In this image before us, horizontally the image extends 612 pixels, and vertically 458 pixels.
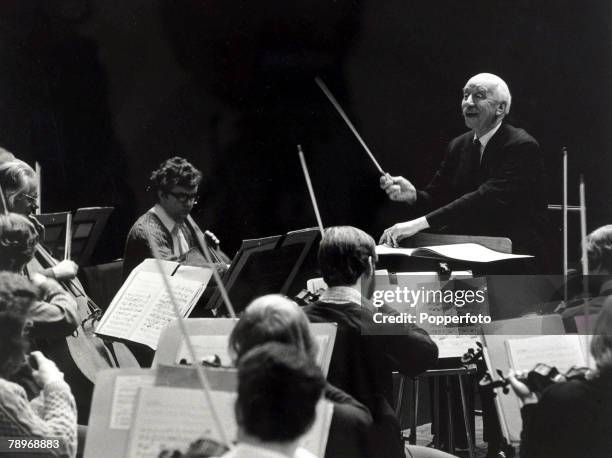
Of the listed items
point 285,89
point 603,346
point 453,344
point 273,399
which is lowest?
point 273,399

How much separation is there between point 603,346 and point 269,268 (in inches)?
50.8

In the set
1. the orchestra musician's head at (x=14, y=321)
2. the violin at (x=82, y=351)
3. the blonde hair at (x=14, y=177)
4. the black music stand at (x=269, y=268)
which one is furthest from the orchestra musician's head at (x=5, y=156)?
the black music stand at (x=269, y=268)

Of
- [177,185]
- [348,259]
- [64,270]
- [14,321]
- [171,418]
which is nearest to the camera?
[171,418]

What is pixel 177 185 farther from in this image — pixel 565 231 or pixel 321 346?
pixel 565 231

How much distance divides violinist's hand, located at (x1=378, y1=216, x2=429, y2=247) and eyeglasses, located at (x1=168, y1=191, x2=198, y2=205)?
806mm

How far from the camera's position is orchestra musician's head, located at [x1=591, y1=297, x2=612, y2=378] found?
254cm

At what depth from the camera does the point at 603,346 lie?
2551 mm

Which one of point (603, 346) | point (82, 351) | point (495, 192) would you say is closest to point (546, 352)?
point (603, 346)

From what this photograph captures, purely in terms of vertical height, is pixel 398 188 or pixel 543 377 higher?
pixel 398 188

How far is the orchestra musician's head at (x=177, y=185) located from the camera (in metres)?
3.67

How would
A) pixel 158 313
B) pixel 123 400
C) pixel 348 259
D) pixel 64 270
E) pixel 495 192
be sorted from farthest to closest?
pixel 495 192
pixel 64 270
pixel 158 313
pixel 348 259
pixel 123 400

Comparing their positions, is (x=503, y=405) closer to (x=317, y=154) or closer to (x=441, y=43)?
(x=317, y=154)

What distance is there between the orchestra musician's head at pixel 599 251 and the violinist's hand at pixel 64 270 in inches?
77.8

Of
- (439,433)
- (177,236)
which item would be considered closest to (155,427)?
(177,236)
